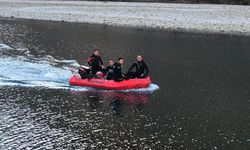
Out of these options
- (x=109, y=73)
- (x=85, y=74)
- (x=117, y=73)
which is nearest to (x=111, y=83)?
(x=117, y=73)

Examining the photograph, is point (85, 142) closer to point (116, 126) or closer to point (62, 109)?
point (116, 126)

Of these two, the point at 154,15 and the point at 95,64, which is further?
the point at 154,15

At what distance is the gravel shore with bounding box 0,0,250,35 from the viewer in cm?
5969

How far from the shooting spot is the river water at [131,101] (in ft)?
65.7

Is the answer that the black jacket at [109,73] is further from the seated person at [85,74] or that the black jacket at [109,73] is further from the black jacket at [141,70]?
the black jacket at [141,70]

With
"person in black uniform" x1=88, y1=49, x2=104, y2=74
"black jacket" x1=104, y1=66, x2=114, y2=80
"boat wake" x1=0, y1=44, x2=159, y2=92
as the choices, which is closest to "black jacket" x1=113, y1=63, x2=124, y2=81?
"black jacket" x1=104, y1=66, x2=114, y2=80

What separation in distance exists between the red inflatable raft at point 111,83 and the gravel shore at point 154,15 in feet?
94.8

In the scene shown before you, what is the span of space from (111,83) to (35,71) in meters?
6.45

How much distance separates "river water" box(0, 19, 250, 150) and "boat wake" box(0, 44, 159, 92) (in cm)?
6

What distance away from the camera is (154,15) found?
224 feet

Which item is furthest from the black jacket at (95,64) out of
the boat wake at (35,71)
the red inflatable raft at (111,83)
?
the boat wake at (35,71)

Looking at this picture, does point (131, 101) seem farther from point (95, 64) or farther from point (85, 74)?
point (95, 64)

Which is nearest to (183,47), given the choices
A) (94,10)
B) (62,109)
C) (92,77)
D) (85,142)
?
(92,77)

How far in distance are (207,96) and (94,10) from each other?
173 feet
